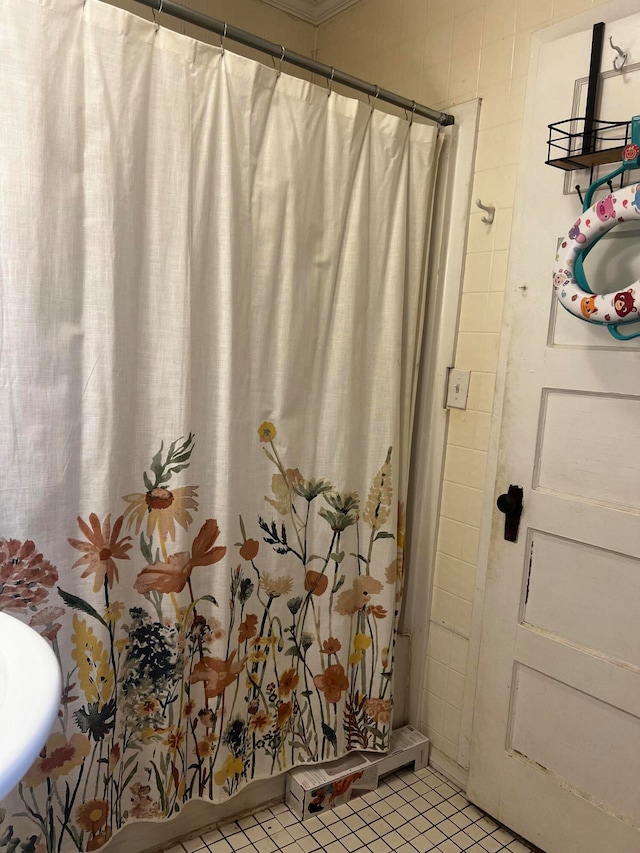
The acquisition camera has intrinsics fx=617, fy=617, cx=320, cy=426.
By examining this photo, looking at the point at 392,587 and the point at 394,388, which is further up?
the point at 394,388

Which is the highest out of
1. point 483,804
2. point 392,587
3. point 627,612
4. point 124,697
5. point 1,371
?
point 1,371

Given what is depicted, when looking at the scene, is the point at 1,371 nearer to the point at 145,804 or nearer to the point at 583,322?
the point at 145,804

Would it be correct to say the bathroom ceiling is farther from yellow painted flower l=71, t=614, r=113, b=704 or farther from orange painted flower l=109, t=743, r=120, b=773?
orange painted flower l=109, t=743, r=120, b=773

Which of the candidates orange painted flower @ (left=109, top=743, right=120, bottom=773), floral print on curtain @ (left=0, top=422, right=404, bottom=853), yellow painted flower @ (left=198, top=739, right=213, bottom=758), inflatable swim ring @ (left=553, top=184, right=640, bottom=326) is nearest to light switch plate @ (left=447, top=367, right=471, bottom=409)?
floral print on curtain @ (left=0, top=422, right=404, bottom=853)

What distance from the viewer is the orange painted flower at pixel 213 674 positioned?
1.53 metres

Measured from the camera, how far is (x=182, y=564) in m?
1.44

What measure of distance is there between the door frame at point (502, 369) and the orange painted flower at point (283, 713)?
0.53m

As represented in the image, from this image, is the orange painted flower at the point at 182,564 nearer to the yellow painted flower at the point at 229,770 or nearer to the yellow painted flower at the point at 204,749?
the yellow painted flower at the point at 204,749

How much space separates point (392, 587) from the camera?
1825mm

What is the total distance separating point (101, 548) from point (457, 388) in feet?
3.56

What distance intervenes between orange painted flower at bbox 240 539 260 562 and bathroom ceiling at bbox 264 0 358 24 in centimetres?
192

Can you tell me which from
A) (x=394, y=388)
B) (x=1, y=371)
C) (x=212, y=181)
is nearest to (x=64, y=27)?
(x=212, y=181)

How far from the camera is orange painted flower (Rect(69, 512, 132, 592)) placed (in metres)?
1.31

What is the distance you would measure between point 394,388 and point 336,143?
26.1 inches
